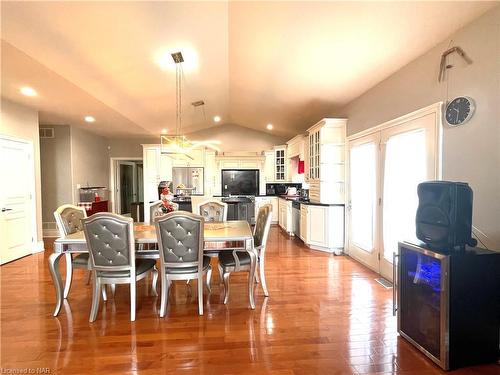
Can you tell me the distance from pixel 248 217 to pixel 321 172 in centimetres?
322

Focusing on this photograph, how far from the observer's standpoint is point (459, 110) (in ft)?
7.30

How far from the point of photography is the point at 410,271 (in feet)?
6.78

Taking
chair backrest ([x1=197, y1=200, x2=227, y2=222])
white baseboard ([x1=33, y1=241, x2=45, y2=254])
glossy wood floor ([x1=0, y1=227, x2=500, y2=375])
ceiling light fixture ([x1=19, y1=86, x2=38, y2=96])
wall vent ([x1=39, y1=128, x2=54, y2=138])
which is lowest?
glossy wood floor ([x1=0, y1=227, x2=500, y2=375])

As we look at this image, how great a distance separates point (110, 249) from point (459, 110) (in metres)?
3.19

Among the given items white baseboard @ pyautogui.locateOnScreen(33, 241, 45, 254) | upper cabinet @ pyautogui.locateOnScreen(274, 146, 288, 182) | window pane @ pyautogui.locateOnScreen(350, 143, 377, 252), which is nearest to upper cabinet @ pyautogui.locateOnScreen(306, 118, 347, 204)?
window pane @ pyautogui.locateOnScreen(350, 143, 377, 252)

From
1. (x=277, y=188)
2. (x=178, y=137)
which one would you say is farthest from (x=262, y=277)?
(x=277, y=188)

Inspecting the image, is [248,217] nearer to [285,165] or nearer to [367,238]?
[285,165]

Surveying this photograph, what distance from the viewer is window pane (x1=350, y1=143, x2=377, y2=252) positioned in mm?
3771

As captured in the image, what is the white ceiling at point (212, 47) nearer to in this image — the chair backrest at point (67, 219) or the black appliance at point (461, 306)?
the chair backrest at point (67, 219)

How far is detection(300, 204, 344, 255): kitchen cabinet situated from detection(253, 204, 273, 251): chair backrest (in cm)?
181

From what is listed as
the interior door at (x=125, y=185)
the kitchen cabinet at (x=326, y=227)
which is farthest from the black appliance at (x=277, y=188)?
the interior door at (x=125, y=185)

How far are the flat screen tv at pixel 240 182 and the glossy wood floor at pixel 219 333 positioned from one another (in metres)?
4.50

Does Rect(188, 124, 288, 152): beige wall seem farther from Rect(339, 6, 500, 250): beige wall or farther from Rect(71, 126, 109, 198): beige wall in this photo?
Rect(339, 6, 500, 250): beige wall

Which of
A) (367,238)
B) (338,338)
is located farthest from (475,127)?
(367,238)
